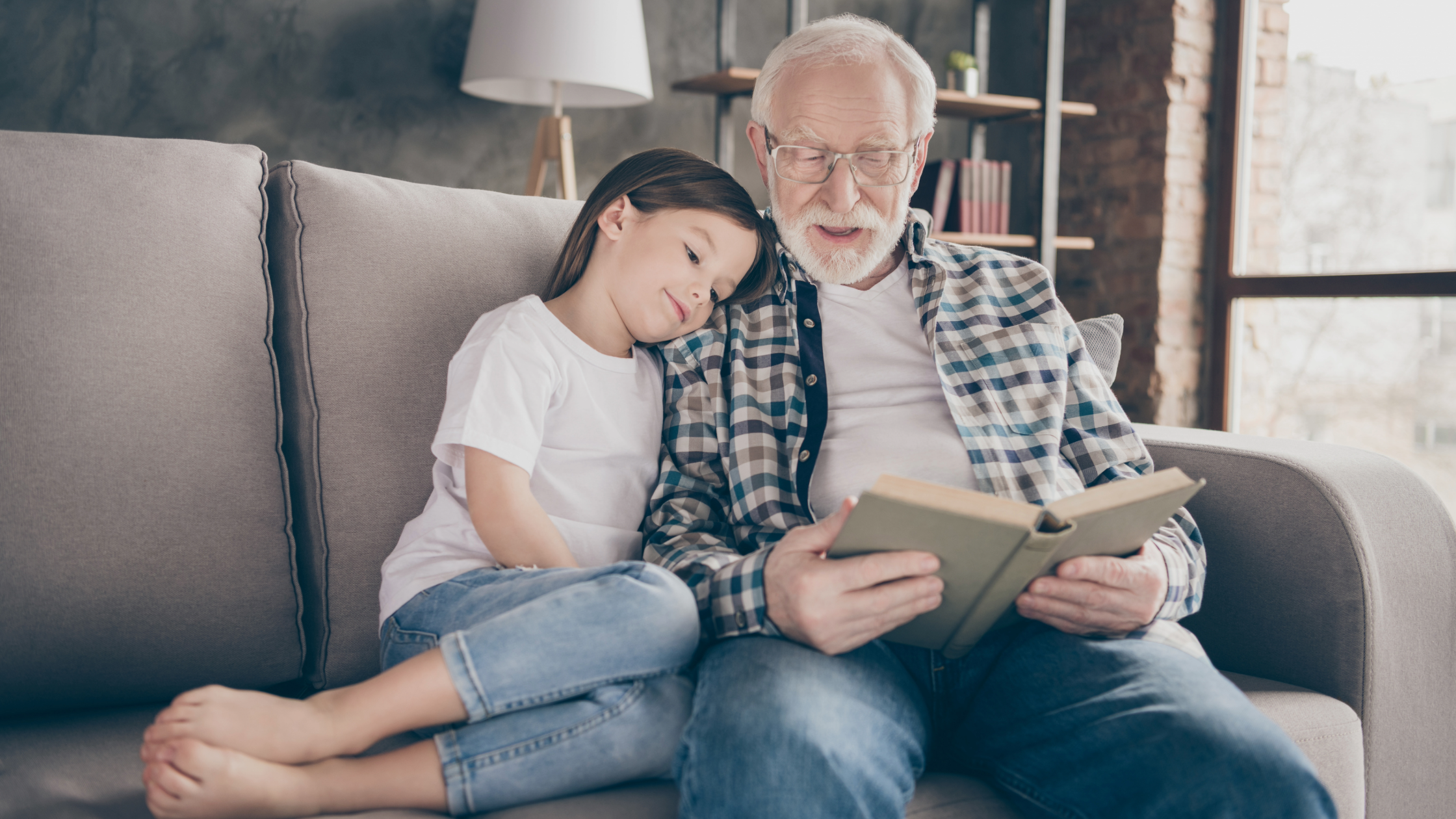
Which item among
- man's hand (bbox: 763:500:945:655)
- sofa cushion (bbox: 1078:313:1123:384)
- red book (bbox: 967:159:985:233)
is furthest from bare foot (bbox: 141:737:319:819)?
red book (bbox: 967:159:985:233)

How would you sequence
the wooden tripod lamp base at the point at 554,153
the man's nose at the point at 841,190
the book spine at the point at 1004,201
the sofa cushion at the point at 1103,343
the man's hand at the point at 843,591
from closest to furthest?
the man's hand at the point at 843,591 < the man's nose at the point at 841,190 < the sofa cushion at the point at 1103,343 < the wooden tripod lamp base at the point at 554,153 < the book spine at the point at 1004,201

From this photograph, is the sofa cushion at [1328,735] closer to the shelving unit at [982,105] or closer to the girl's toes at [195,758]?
the girl's toes at [195,758]

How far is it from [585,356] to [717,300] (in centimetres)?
21

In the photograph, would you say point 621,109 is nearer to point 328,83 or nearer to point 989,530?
point 328,83

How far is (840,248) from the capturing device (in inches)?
52.8

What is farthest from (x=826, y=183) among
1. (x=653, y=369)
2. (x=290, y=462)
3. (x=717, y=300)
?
(x=290, y=462)

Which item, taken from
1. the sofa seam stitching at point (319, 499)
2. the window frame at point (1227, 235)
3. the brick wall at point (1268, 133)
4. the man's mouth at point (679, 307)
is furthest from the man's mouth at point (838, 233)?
the brick wall at point (1268, 133)

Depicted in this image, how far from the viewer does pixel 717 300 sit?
4.29 feet

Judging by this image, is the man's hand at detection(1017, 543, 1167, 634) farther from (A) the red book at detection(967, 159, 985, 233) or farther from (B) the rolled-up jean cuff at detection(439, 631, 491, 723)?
(A) the red book at detection(967, 159, 985, 233)

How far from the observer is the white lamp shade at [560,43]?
246cm

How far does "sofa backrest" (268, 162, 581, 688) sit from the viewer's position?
1.14m

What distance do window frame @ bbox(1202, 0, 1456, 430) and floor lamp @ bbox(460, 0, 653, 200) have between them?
214cm

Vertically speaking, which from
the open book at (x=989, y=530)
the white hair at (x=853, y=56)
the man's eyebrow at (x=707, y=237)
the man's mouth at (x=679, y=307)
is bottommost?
the open book at (x=989, y=530)

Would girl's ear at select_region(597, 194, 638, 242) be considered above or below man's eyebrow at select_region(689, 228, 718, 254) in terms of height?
above
